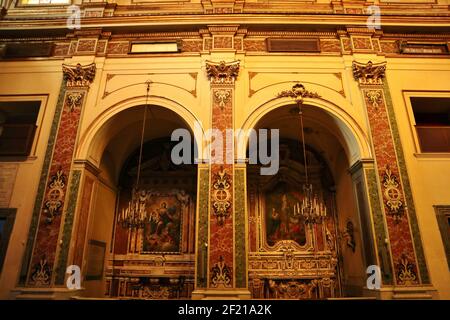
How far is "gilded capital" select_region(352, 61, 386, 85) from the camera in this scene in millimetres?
7328

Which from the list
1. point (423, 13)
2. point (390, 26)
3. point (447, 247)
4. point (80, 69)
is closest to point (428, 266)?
point (447, 247)

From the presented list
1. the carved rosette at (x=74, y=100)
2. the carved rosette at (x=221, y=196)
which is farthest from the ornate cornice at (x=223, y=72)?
the carved rosette at (x=74, y=100)

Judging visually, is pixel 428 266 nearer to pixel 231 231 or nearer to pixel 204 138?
pixel 231 231

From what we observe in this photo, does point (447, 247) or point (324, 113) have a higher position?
point (324, 113)

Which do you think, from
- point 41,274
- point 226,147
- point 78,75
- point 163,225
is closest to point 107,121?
point 78,75

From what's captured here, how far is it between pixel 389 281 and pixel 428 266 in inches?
32.1

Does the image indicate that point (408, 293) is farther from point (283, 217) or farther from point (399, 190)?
point (283, 217)

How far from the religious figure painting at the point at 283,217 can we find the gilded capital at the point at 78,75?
5.43m

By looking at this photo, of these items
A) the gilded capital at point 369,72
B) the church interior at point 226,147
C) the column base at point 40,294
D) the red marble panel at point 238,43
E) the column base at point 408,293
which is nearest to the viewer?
the column base at point 408,293

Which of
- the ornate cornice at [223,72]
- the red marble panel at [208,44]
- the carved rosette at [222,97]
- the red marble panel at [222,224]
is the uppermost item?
the red marble panel at [208,44]

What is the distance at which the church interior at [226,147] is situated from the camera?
617cm

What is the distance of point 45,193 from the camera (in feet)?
21.3

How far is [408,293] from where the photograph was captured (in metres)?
5.70

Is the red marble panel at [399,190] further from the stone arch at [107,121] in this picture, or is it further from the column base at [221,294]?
the stone arch at [107,121]
